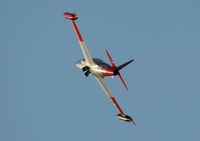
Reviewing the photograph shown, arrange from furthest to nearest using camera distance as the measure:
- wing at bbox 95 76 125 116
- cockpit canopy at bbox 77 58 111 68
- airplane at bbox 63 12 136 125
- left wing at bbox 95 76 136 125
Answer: left wing at bbox 95 76 136 125 → wing at bbox 95 76 125 116 → cockpit canopy at bbox 77 58 111 68 → airplane at bbox 63 12 136 125

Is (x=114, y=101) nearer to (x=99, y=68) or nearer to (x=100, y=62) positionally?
(x=99, y=68)

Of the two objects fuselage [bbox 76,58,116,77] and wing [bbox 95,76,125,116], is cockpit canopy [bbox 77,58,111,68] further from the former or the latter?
wing [bbox 95,76,125,116]

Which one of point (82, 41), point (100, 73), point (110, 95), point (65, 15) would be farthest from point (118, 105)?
point (65, 15)

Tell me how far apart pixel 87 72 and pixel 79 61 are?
167 inches

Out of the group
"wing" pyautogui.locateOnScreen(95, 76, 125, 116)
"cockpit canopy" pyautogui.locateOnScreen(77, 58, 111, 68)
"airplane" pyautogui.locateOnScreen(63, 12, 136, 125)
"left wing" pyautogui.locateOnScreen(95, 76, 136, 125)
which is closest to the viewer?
"airplane" pyautogui.locateOnScreen(63, 12, 136, 125)

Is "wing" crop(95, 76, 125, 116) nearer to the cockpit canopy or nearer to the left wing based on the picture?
the left wing

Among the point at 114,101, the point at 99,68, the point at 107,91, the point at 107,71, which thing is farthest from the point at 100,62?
the point at 114,101

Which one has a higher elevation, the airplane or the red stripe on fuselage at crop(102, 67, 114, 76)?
the airplane

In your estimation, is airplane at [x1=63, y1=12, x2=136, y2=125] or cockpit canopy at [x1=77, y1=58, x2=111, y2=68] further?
cockpit canopy at [x1=77, y1=58, x2=111, y2=68]

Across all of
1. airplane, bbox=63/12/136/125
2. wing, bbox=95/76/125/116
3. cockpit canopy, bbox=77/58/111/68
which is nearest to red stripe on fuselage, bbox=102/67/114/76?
airplane, bbox=63/12/136/125

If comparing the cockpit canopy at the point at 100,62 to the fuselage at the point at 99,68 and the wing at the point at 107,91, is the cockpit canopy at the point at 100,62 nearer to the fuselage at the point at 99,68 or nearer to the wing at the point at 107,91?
the fuselage at the point at 99,68

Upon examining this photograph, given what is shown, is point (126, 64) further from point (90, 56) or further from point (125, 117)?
point (125, 117)

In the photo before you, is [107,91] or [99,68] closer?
[99,68]

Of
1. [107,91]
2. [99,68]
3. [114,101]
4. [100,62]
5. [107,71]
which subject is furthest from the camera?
[114,101]
